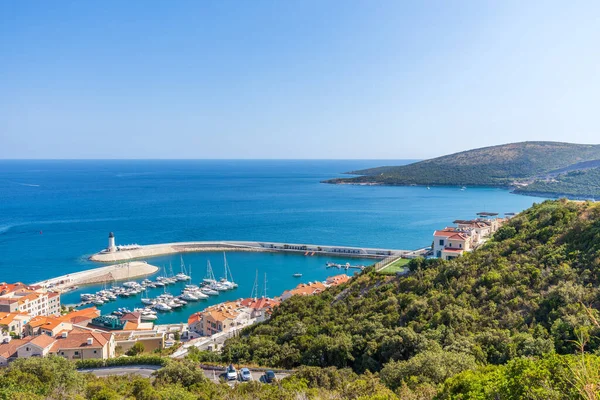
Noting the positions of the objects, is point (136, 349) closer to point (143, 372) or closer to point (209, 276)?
point (143, 372)

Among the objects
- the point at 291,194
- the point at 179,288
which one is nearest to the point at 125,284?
the point at 179,288

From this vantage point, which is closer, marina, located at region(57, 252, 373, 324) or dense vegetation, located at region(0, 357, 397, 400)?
dense vegetation, located at region(0, 357, 397, 400)

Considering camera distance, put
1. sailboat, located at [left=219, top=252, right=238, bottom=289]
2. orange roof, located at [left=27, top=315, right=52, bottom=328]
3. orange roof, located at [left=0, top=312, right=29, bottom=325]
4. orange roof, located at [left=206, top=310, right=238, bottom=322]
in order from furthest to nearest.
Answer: sailboat, located at [left=219, top=252, right=238, bottom=289]
orange roof, located at [left=206, top=310, right=238, bottom=322]
orange roof, located at [left=0, top=312, right=29, bottom=325]
orange roof, located at [left=27, top=315, right=52, bottom=328]

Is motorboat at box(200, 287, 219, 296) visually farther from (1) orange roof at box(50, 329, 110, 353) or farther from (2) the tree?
(1) orange roof at box(50, 329, 110, 353)

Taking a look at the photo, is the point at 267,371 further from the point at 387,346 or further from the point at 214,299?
the point at 214,299

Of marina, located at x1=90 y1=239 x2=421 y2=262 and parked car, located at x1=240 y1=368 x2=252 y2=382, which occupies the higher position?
parked car, located at x1=240 y1=368 x2=252 y2=382

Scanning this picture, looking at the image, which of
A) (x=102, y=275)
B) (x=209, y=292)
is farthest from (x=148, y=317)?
(x=102, y=275)

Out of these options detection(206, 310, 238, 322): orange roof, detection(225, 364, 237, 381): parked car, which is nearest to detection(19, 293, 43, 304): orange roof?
detection(206, 310, 238, 322): orange roof
